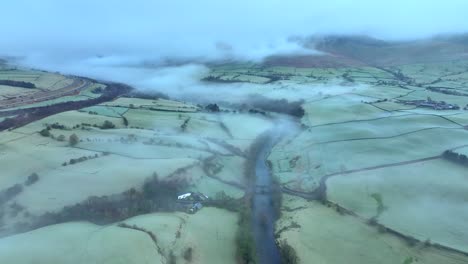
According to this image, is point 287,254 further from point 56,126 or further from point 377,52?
point 377,52

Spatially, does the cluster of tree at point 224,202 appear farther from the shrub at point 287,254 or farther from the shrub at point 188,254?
the shrub at point 188,254

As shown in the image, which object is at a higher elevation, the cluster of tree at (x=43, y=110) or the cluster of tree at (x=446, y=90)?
the cluster of tree at (x=446, y=90)

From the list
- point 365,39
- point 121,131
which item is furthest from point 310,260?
point 365,39

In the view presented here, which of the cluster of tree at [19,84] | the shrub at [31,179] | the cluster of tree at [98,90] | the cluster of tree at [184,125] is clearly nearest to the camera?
the shrub at [31,179]

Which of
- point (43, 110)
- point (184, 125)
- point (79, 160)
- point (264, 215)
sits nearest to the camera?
point (264, 215)

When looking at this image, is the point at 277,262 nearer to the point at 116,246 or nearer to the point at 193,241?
the point at 193,241

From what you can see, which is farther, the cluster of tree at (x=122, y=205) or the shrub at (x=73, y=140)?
the shrub at (x=73, y=140)

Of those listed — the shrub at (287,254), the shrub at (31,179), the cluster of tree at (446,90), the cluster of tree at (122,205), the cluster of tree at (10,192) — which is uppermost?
the cluster of tree at (446,90)

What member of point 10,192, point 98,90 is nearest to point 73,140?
point 10,192

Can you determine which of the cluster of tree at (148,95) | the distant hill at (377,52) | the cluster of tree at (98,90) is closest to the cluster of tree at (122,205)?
the cluster of tree at (148,95)
